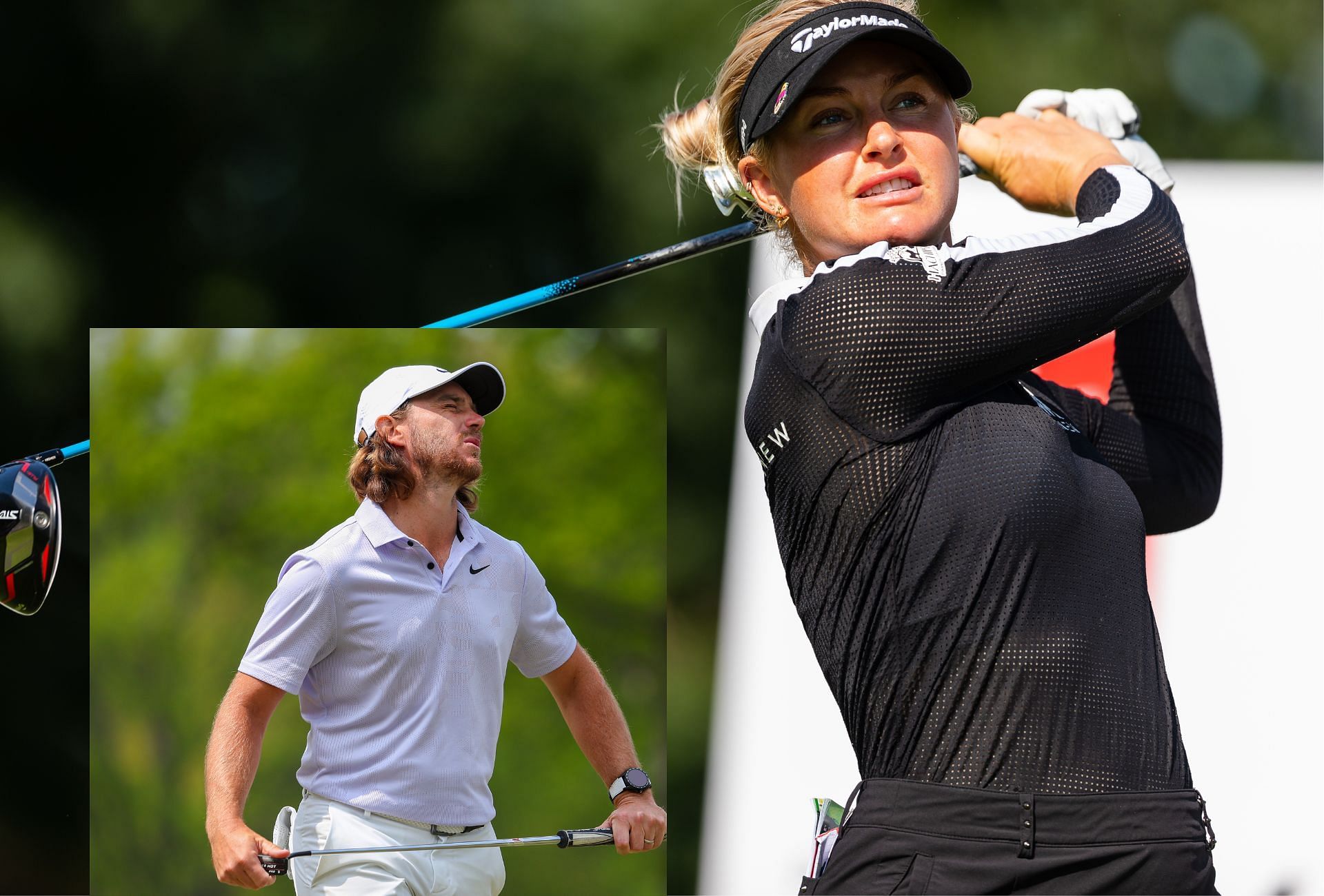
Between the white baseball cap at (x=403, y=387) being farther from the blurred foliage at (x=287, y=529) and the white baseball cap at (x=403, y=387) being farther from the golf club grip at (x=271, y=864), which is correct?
the golf club grip at (x=271, y=864)

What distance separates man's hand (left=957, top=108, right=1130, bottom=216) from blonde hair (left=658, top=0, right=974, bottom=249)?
5 centimetres

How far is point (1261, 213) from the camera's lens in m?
2.38

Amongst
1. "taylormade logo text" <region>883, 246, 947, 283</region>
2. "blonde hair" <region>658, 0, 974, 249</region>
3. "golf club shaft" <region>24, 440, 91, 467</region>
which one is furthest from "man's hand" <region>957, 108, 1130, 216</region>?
"golf club shaft" <region>24, 440, 91, 467</region>

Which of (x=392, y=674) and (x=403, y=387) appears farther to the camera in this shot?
(x=403, y=387)

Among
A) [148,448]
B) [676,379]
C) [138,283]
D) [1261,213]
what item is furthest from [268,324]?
[1261,213]

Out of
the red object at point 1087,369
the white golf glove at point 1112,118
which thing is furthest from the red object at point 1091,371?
the white golf glove at point 1112,118

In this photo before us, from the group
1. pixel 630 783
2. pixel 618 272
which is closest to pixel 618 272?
pixel 618 272

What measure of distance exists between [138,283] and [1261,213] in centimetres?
236

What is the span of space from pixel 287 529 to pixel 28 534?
1.15ft

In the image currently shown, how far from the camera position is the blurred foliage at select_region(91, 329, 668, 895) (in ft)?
6.86

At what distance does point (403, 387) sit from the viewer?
211 centimetres

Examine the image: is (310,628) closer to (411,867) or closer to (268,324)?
(411,867)

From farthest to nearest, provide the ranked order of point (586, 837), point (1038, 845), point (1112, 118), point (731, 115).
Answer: point (586, 837)
point (1112, 118)
point (731, 115)
point (1038, 845)

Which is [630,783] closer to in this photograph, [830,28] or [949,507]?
[949,507]
